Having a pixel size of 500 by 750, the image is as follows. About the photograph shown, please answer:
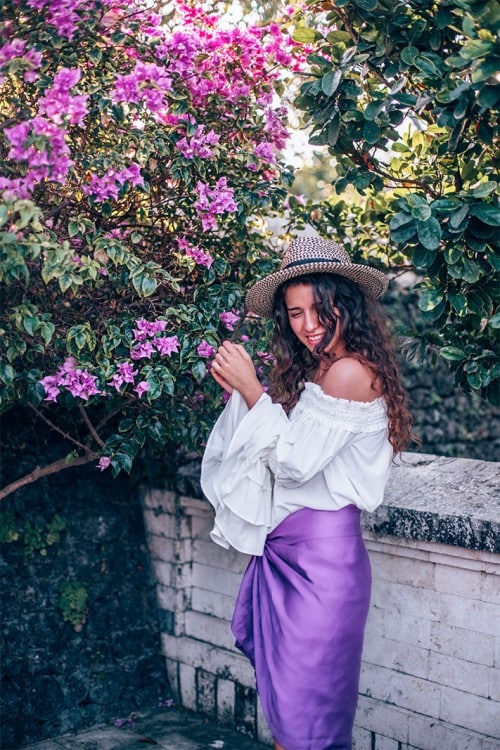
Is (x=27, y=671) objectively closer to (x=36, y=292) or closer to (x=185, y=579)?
(x=185, y=579)

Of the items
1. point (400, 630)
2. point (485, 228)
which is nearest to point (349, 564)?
point (400, 630)

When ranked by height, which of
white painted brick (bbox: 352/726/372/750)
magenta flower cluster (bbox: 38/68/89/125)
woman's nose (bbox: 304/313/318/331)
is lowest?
white painted brick (bbox: 352/726/372/750)

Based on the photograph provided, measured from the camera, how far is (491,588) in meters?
3.23

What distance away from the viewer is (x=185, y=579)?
4613 millimetres

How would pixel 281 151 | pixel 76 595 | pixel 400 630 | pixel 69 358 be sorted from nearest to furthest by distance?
pixel 69 358 → pixel 400 630 → pixel 281 151 → pixel 76 595

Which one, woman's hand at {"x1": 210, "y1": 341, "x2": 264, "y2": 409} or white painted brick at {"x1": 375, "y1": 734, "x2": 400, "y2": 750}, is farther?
white painted brick at {"x1": 375, "y1": 734, "x2": 400, "y2": 750}

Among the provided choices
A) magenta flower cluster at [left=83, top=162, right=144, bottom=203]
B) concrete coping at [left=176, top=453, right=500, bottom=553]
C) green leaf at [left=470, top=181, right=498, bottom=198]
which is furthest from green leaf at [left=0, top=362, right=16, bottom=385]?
green leaf at [left=470, top=181, right=498, bottom=198]

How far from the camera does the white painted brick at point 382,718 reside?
3551mm

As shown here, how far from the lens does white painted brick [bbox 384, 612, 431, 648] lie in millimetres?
3479

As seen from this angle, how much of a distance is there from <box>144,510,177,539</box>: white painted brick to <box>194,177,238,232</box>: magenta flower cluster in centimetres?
190

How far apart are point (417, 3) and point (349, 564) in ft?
6.84

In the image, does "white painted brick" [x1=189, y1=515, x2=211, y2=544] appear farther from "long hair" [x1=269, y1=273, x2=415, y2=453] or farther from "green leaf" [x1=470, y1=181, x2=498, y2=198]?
"green leaf" [x1=470, y1=181, x2=498, y2=198]

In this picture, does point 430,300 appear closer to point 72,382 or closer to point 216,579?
point 72,382

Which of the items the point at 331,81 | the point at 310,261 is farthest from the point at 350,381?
the point at 331,81
